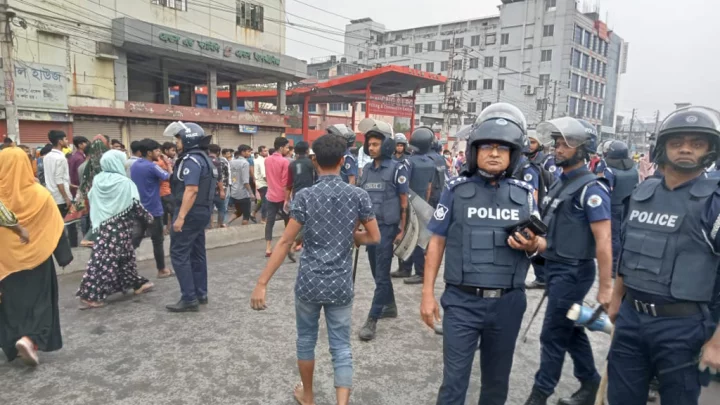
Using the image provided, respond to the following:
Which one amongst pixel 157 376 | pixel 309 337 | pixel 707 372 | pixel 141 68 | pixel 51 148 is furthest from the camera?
pixel 141 68

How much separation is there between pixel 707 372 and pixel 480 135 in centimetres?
150

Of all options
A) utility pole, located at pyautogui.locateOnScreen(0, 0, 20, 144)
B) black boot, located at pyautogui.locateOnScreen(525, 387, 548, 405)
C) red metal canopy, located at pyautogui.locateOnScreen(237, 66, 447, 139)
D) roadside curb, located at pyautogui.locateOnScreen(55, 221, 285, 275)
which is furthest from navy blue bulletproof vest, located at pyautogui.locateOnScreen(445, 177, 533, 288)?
red metal canopy, located at pyautogui.locateOnScreen(237, 66, 447, 139)

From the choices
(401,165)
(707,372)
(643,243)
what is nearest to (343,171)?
(401,165)

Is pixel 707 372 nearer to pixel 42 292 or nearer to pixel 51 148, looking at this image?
pixel 42 292

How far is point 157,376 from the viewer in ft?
10.6

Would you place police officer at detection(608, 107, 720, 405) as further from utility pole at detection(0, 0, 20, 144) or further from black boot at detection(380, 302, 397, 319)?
utility pole at detection(0, 0, 20, 144)

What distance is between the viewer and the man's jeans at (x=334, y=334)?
2.73m

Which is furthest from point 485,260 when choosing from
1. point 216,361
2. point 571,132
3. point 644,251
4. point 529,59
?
point 529,59

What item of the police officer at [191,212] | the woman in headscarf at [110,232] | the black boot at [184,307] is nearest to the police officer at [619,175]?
the police officer at [191,212]

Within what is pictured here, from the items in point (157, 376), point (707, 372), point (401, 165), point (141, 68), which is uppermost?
point (141, 68)

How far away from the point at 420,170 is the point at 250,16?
74.7 ft

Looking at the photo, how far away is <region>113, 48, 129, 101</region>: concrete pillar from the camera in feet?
63.5

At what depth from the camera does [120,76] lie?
19594 mm

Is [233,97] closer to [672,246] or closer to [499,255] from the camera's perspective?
[499,255]
